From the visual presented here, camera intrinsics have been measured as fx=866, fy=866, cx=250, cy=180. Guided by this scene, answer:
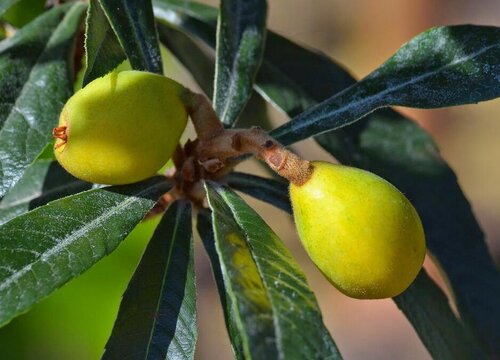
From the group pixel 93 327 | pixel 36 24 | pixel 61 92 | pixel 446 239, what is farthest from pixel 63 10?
pixel 93 327

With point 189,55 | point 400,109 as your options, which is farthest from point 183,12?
point 400,109

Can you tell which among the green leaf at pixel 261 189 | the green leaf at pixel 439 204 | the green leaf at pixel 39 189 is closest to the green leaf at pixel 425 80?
the green leaf at pixel 261 189

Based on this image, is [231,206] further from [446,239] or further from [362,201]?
[446,239]

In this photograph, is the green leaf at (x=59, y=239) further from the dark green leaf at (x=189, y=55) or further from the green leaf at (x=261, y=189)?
the dark green leaf at (x=189, y=55)

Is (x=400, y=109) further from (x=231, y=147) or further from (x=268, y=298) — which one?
(x=268, y=298)

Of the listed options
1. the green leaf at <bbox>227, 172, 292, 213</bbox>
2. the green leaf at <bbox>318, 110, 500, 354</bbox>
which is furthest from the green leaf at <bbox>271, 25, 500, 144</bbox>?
the green leaf at <bbox>318, 110, 500, 354</bbox>

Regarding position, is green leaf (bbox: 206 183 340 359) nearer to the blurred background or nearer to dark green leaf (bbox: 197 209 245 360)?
dark green leaf (bbox: 197 209 245 360)
